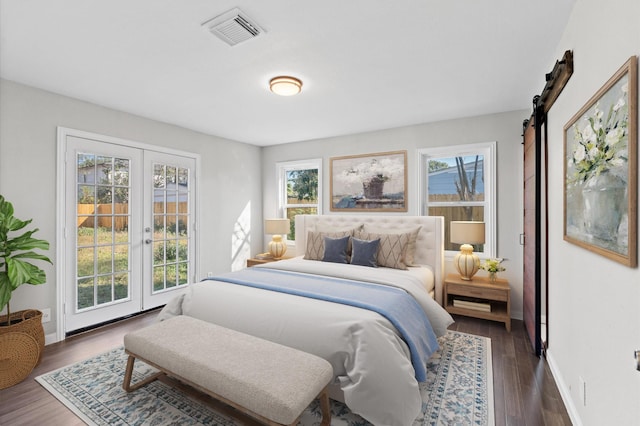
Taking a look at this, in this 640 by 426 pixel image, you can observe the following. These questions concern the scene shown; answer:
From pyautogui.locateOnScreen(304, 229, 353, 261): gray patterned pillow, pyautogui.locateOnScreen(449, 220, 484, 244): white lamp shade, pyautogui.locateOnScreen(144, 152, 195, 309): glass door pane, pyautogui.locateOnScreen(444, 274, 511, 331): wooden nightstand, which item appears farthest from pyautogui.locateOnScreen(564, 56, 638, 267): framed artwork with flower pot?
pyautogui.locateOnScreen(144, 152, 195, 309): glass door pane

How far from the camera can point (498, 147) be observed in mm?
3732

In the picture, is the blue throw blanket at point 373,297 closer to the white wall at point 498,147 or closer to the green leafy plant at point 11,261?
the green leafy plant at point 11,261

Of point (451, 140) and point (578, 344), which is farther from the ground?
point (451, 140)

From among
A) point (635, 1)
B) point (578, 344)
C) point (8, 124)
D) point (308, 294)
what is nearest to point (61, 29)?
point (8, 124)

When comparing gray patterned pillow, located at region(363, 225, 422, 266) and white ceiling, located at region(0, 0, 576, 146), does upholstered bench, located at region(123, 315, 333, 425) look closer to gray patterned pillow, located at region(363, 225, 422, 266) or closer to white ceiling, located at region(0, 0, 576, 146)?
white ceiling, located at region(0, 0, 576, 146)

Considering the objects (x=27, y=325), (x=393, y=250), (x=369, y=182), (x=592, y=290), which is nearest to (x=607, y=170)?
(x=592, y=290)

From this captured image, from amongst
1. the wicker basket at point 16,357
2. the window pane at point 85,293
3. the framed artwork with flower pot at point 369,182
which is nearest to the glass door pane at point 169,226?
the window pane at point 85,293

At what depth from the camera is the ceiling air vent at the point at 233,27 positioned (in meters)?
1.89

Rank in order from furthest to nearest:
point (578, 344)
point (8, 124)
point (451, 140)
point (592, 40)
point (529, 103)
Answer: point (451, 140) → point (529, 103) → point (8, 124) → point (578, 344) → point (592, 40)

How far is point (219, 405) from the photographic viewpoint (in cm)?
205

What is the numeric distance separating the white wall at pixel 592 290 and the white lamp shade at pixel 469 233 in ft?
3.47

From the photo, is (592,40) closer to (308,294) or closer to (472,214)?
(308,294)

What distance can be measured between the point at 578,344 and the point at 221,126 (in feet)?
14.2

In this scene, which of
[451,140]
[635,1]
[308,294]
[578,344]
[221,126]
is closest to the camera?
[635,1]
